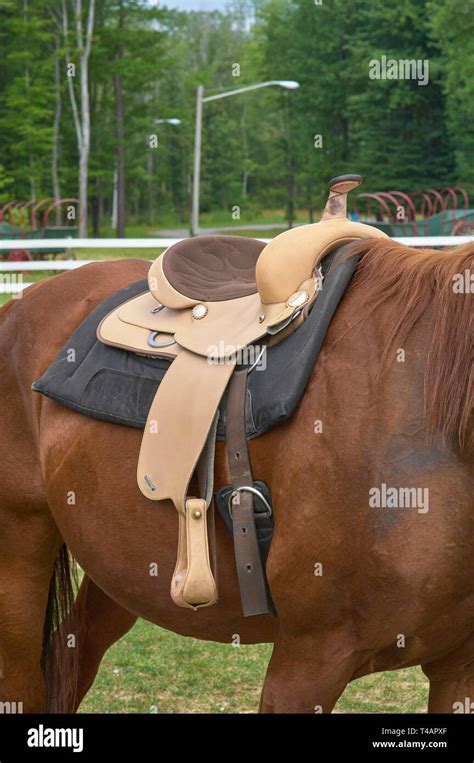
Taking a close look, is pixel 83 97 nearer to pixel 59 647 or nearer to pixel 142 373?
pixel 59 647

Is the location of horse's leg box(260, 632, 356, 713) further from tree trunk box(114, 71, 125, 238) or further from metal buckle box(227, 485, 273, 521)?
tree trunk box(114, 71, 125, 238)

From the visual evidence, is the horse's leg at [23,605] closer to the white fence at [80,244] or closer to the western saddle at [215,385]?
the western saddle at [215,385]

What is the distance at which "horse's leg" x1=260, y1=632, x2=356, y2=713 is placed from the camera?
2.12m

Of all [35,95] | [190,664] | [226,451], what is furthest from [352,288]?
[35,95]

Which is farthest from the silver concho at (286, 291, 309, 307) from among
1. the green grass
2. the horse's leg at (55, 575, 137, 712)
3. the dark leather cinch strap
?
the green grass

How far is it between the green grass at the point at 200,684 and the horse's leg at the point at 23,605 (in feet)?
3.04

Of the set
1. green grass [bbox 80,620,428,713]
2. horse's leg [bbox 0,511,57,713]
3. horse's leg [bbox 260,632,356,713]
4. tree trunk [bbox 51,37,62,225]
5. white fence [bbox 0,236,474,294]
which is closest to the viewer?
horse's leg [bbox 260,632,356,713]

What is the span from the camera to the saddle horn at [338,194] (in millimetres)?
2432

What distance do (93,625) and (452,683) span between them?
1.33m

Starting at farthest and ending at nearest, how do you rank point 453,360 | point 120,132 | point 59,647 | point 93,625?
point 120,132
point 93,625
point 59,647
point 453,360

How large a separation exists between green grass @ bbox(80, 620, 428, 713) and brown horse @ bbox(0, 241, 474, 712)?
1509mm

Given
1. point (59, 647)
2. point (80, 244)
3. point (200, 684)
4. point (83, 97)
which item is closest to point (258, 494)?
point (59, 647)

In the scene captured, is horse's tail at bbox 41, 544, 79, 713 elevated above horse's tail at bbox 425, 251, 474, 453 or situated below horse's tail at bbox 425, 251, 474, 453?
below

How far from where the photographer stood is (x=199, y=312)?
98.4 inches
